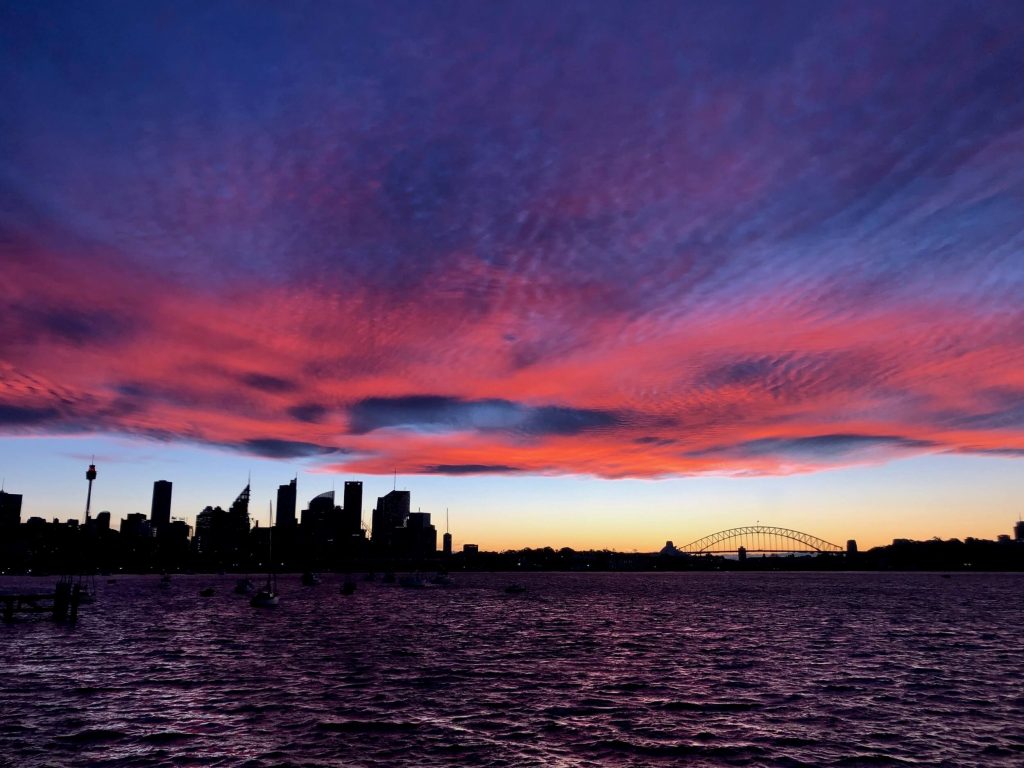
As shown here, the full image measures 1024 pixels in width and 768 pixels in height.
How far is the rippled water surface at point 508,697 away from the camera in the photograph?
30922 millimetres

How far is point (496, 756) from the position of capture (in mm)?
30156

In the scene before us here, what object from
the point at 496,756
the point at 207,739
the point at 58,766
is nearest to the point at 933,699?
the point at 496,756

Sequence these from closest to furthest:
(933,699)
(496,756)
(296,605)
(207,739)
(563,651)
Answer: (496,756)
(207,739)
(933,699)
(563,651)
(296,605)

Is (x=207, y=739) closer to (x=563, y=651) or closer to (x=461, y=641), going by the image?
(x=563, y=651)

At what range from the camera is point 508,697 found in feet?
140

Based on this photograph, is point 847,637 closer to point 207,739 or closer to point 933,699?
point 933,699

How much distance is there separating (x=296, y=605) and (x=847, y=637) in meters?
99.7

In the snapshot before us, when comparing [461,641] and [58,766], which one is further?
[461,641]

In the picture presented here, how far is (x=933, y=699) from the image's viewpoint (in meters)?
42.8

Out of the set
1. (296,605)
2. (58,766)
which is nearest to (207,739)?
(58,766)

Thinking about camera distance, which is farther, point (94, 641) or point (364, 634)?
point (364, 634)

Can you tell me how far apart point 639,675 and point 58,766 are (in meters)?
37.0

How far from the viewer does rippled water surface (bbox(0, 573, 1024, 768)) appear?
101ft

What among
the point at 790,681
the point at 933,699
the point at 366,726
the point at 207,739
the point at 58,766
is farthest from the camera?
the point at 790,681
